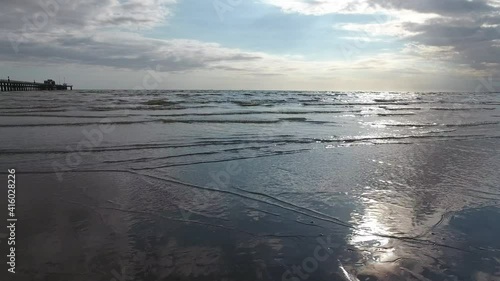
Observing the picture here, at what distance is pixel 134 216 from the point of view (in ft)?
17.5

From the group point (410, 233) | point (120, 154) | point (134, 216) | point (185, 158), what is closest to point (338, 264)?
point (410, 233)

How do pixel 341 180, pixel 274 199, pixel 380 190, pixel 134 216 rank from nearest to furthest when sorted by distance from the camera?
pixel 134 216 < pixel 274 199 < pixel 380 190 < pixel 341 180

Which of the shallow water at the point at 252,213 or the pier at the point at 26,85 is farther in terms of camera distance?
the pier at the point at 26,85

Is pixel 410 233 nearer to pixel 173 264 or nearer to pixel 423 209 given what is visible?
pixel 423 209

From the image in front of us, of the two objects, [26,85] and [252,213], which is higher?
[26,85]

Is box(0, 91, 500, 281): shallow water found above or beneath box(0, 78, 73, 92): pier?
beneath

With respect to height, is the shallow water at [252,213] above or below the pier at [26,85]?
below

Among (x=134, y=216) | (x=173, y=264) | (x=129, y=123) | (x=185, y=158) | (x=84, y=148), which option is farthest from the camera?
(x=129, y=123)

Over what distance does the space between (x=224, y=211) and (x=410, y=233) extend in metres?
2.75

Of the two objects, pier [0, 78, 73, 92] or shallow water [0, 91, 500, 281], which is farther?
pier [0, 78, 73, 92]

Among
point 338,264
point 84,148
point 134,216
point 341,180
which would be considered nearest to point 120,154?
point 84,148

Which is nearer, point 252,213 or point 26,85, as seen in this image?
point 252,213

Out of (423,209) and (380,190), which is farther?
(380,190)

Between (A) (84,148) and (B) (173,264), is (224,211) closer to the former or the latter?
(B) (173,264)
